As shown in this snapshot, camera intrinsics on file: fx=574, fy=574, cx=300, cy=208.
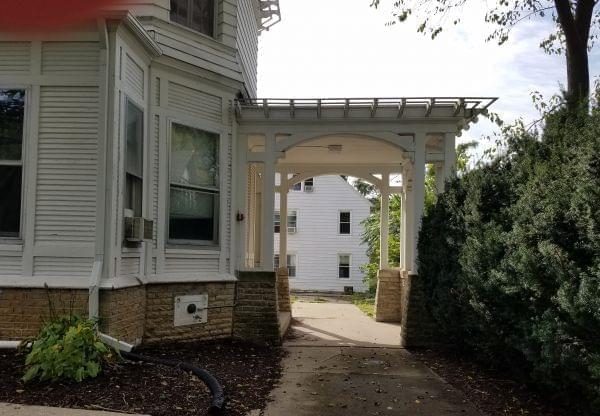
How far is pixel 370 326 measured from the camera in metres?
11.4

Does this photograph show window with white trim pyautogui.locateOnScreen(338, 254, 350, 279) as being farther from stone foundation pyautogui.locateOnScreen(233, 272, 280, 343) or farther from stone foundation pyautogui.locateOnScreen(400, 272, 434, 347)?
stone foundation pyautogui.locateOnScreen(233, 272, 280, 343)

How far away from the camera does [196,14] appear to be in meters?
8.38

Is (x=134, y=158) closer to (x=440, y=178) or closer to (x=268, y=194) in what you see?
(x=268, y=194)

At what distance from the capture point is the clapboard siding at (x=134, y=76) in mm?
6793

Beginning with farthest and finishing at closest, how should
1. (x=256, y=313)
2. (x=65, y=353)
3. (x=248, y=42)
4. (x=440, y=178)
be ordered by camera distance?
(x=248, y=42)
(x=440, y=178)
(x=256, y=313)
(x=65, y=353)

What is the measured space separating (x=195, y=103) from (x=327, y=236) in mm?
19951

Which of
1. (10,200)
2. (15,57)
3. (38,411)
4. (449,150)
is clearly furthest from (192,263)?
(449,150)

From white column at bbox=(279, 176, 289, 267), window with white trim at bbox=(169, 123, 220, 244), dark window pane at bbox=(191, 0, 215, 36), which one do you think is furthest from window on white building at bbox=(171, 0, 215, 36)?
white column at bbox=(279, 176, 289, 267)

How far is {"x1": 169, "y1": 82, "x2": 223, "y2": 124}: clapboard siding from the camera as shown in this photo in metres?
7.84

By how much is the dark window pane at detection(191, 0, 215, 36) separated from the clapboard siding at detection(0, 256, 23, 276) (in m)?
4.06

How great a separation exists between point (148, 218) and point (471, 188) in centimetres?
401

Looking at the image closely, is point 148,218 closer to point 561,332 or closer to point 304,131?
point 304,131

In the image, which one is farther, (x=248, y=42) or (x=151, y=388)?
(x=248, y=42)

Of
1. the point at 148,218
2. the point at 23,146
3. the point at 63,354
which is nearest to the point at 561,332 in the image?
the point at 63,354
